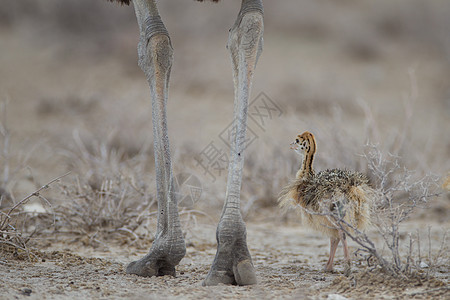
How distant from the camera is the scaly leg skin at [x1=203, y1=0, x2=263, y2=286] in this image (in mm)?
3295

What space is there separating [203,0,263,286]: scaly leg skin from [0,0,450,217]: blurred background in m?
2.13

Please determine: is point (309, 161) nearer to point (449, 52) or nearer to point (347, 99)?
point (347, 99)

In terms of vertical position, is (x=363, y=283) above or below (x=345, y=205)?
below

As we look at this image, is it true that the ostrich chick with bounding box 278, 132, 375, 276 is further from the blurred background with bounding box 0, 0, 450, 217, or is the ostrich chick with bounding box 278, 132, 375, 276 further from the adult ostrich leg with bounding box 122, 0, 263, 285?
the blurred background with bounding box 0, 0, 450, 217

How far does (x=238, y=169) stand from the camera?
3377mm

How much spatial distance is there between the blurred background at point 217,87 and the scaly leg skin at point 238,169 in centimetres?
213

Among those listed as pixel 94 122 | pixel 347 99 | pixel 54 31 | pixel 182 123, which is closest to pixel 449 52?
pixel 347 99

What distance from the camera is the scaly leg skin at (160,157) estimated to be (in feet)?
11.9

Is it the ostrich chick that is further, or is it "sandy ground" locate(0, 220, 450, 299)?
the ostrich chick

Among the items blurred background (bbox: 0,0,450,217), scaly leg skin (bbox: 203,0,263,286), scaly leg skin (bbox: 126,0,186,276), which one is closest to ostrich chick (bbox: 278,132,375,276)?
scaly leg skin (bbox: 203,0,263,286)

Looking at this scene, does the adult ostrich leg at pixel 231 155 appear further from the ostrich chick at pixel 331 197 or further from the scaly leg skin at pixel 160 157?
the ostrich chick at pixel 331 197

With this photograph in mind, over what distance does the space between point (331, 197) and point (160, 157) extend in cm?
111

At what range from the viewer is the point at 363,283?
324cm

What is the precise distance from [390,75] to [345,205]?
14306 millimetres
